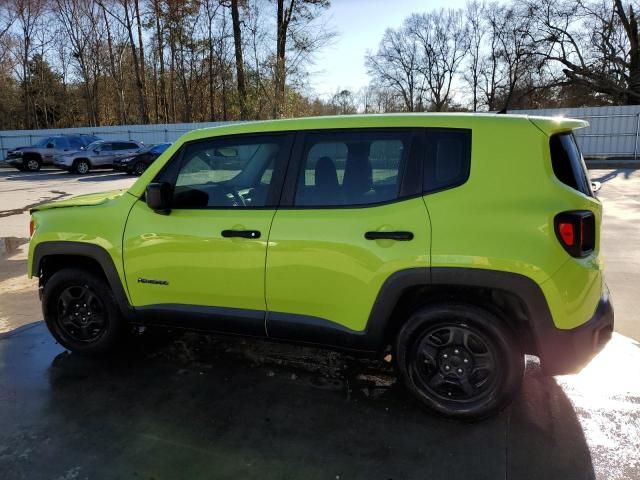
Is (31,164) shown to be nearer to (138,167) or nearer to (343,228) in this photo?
(138,167)

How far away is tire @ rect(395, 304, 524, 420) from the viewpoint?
2768 mm

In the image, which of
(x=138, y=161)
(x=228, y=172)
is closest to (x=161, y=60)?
(x=138, y=161)

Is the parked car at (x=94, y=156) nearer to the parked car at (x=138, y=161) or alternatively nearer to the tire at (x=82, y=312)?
the parked car at (x=138, y=161)

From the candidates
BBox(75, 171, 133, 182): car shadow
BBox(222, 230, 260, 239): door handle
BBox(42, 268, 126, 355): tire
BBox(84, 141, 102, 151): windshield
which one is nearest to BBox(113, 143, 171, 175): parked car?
BBox(75, 171, 133, 182): car shadow

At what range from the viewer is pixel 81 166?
882 inches

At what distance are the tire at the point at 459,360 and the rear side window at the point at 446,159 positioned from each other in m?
0.71

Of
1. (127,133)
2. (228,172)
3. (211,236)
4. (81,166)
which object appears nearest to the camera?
(211,236)

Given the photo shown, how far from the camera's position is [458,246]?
2.65 meters

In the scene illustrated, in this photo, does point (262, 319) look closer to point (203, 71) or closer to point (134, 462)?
point (134, 462)

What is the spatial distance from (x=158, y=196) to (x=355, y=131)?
1341mm

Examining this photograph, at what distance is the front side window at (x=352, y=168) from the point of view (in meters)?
2.88

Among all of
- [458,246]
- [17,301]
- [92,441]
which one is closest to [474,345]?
[458,246]

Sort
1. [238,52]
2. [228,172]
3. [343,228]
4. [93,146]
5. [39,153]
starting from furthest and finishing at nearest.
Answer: [238,52] → [39,153] → [93,146] → [228,172] → [343,228]

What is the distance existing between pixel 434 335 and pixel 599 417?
1111 mm
